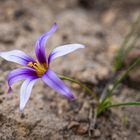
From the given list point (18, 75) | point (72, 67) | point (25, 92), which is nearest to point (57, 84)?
point (25, 92)

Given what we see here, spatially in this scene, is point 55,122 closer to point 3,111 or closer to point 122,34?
point 3,111

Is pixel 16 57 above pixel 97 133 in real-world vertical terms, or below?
above

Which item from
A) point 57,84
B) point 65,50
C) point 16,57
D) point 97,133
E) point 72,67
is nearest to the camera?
point 57,84

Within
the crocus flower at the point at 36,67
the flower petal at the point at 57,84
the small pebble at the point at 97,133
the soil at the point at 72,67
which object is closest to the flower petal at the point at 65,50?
the crocus flower at the point at 36,67

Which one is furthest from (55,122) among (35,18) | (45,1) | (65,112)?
(45,1)

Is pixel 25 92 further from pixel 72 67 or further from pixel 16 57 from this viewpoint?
pixel 72 67

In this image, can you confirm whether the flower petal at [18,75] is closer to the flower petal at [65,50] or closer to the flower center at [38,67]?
the flower center at [38,67]
